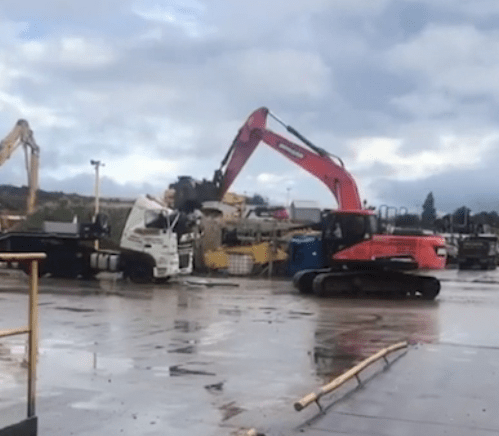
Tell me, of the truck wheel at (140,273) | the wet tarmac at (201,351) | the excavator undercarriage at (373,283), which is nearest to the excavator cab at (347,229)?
the excavator undercarriage at (373,283)

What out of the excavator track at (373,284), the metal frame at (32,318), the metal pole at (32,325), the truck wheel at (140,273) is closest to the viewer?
the metal frame at (32,318)

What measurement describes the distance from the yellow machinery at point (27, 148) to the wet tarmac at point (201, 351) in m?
19.7

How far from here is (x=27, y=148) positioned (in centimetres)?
4566

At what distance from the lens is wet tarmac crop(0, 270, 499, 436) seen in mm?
8320

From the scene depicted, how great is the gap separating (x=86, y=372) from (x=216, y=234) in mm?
29359

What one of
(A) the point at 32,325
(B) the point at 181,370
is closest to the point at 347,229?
(B) the point at 181,370

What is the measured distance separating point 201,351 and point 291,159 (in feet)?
80.7

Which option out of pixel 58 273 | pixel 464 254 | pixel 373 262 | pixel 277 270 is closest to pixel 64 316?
pixel 373 262

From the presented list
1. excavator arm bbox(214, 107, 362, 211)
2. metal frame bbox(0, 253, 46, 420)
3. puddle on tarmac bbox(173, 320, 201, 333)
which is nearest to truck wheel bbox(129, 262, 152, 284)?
excavator arm bbox(214, 107, 362, 211)

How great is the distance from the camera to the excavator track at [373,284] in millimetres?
25469

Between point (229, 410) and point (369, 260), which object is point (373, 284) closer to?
point (369, 260)

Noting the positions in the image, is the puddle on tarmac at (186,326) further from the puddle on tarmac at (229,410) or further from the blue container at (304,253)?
the blue container at (304,253)

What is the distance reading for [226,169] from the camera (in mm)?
39500

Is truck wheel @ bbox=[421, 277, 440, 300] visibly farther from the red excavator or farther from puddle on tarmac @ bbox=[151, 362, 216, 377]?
puddle on tarmac @ bbox=[151, 362, 216, 377]
